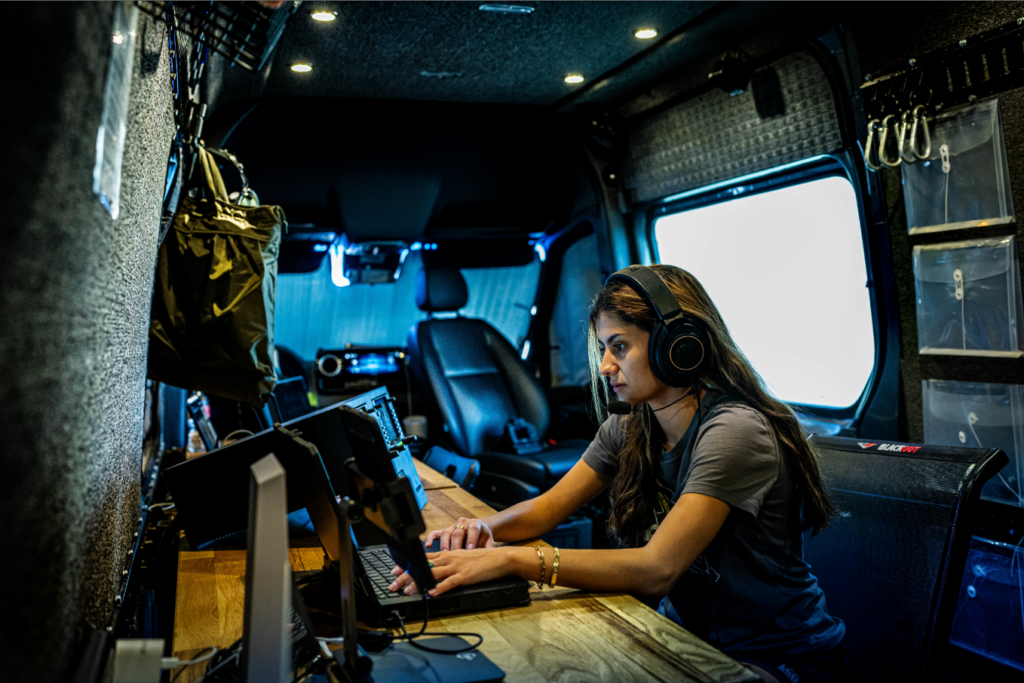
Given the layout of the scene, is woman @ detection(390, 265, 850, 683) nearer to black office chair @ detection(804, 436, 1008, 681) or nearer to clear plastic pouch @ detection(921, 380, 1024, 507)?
black office chair @ detection(804, 436, 1008, 681)

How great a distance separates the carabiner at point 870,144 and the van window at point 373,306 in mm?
2627

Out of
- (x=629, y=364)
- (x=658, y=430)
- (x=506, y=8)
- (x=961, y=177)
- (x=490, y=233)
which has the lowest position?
(x=658, y=430)

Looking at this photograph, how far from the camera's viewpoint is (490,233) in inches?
185

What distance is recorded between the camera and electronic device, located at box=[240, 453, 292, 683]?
2.56 feet

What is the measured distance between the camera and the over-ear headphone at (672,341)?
155 centimetres

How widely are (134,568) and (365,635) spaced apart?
2.11ft

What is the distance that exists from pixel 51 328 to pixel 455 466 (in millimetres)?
2161

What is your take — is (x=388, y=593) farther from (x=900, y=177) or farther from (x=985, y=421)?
(x=900, y=177)

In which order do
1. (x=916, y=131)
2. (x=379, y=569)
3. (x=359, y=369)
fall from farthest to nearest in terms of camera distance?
1. (x=359, y=369)
2. (x=916, y=131)
3. (x=379, y=569)

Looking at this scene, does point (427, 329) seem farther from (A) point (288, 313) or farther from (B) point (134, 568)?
(B) point (134, 568)

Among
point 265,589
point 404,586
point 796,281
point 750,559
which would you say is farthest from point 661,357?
point 796,281

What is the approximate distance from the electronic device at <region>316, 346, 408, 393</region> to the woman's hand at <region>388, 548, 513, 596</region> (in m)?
3.25

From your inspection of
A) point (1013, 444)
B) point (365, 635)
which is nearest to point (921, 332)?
point (1013, 444)

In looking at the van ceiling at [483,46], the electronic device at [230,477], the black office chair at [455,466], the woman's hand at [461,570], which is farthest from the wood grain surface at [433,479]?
the van ceiling at [483,46]
